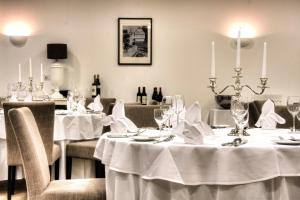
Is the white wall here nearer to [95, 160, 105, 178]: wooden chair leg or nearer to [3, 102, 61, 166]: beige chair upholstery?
[95, 160, 105, 178]: wooden chair leg

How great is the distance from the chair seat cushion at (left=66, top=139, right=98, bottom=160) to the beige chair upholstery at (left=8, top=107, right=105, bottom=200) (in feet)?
5.34

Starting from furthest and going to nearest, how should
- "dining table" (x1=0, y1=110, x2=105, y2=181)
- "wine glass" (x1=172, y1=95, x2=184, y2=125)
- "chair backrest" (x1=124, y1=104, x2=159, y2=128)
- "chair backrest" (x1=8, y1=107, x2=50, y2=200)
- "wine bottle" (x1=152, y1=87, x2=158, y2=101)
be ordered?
1. "wine bottle" (x1=152, y1=87, x2=158, y2=101)
2. "dining table" (x1=0, y1=110, x2=105, y2=181)
3. "chair backrest" (x1=124, y1=104, x2=159, y2=128)
4. "wine glass" (x1=172, y1=95, x2=184, y2=125)
5. "chair backrest" (x1=8, y1=107, x2=50, y2=200)

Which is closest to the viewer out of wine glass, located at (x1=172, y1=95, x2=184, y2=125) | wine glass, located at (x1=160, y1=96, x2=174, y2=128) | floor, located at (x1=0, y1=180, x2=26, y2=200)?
wine glass, located at (x1=160, y1=96, x2=174, y2=128)

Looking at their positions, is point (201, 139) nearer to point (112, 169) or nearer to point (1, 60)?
point (112, 169)

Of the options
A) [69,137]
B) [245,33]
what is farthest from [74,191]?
[245,33]

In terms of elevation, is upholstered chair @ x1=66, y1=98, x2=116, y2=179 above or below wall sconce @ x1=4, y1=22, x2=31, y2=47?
below

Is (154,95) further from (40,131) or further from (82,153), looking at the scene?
(40,131)

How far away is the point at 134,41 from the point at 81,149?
298cm

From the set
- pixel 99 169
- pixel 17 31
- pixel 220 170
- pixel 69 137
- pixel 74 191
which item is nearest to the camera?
pixel 220 170

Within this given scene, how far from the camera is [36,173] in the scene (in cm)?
212

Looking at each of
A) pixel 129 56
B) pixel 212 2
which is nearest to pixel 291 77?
pixel 212 2

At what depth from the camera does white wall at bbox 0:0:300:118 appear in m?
6.62

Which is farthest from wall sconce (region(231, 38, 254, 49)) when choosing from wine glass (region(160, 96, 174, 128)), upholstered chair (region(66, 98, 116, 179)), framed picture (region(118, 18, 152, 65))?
wine glass (region(160, 96, 174, 128))

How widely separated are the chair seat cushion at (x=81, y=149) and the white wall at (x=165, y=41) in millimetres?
2653
